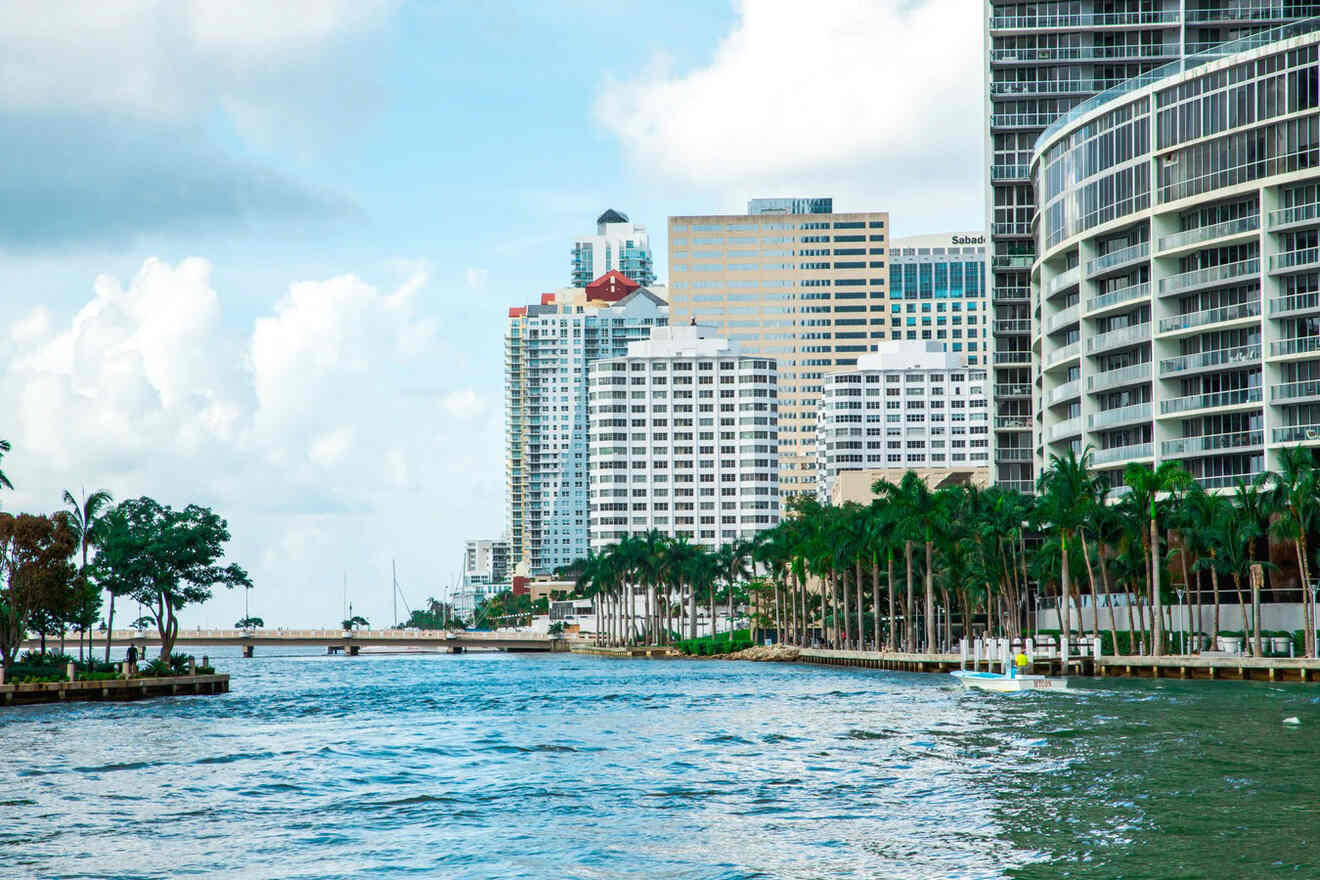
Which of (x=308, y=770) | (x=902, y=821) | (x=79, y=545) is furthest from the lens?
(x=79, y=545)

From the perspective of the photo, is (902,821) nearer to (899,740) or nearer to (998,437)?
(899,740)

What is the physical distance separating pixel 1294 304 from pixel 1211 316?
7.49 m

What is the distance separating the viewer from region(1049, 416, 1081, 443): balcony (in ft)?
495

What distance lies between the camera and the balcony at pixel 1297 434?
419ft

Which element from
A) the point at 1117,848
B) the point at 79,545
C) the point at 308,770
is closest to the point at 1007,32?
the point at 79,545

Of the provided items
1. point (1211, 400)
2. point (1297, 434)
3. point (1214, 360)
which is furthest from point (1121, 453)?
point (1297, 434)

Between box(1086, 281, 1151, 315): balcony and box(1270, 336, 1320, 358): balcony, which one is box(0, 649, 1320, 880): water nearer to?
box(1270, 336, 1320, 358): balcony

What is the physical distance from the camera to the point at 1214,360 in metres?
136

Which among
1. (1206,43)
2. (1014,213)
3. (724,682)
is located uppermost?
(1206,43)

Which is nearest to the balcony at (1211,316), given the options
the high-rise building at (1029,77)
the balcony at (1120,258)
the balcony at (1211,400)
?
the balcony at (1211,400)

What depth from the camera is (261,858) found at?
39500mm

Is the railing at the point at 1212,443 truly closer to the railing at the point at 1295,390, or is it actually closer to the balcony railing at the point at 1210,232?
the railing at the point at 1295,390

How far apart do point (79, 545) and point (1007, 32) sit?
11016 cm

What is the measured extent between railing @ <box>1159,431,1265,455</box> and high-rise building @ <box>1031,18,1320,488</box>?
132 millimetres
